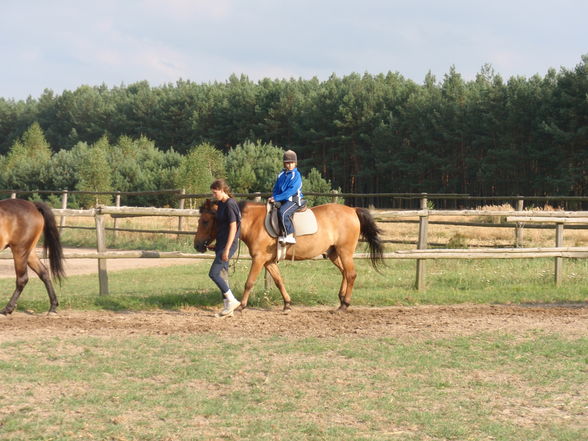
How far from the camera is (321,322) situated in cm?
926

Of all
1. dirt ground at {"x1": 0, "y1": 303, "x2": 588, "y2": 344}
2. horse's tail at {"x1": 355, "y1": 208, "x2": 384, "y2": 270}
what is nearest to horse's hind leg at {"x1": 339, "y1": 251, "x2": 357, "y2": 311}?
dirt ground at {"x1": 0, "y1": 303, "x2": 588, "y2": 344}

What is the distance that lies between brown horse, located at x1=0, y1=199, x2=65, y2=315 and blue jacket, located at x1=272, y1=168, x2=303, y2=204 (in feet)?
10.1

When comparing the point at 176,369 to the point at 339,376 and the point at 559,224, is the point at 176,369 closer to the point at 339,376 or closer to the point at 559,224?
the point at 339,376

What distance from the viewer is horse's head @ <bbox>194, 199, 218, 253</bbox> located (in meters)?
9.58

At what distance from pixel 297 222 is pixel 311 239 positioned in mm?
334

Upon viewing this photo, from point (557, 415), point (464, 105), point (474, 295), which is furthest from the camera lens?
point (464, 105)

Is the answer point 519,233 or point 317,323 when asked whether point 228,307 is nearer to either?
point 317,323

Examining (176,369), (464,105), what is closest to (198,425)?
(176,369)

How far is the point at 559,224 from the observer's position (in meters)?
12.8

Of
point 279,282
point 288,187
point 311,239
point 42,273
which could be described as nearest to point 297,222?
point 311,239

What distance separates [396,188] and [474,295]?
2065 inches

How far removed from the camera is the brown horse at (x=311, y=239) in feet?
31.8

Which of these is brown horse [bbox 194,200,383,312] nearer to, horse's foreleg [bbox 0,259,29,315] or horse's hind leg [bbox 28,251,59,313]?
horse's hind leg [bbox 28,251,59,313]

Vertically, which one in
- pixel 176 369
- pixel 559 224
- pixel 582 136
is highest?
pixel 582 136
